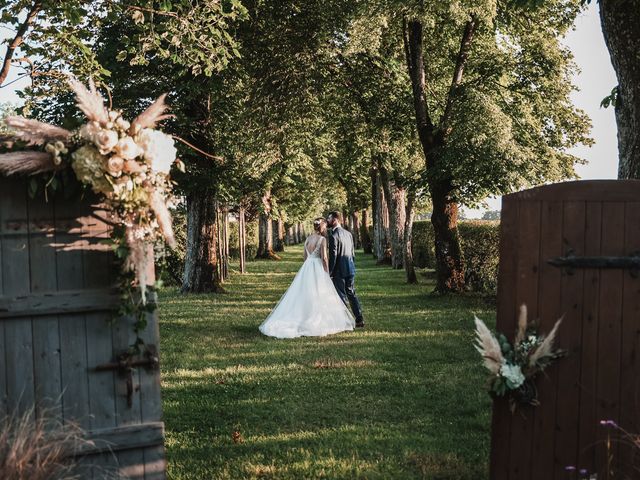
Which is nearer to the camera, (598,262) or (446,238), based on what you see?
(598,262)

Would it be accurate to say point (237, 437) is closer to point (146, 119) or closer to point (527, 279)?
point (527, 279)

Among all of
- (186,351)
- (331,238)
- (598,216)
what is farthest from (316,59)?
(598,216)

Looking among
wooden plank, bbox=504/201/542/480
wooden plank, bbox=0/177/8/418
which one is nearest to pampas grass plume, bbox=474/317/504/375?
wooden plank, bbox=504/201/542/480

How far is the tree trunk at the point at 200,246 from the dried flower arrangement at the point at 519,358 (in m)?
17.3

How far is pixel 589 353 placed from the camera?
5.12 metres

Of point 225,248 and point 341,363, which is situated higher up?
point 225,248

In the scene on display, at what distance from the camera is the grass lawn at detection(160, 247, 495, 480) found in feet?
20.3

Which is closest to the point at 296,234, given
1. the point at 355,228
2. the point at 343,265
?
the point at 355,228

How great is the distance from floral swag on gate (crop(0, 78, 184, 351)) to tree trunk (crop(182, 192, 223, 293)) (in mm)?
17079

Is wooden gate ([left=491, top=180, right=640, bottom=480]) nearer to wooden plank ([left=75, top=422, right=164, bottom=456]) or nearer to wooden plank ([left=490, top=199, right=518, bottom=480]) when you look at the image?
wooden plank ([left=490, top=199, right=518, bottom=480])

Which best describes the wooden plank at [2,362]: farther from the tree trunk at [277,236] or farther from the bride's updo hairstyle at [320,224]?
the tree trunk at [277,236]

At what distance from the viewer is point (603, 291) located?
5.08 m

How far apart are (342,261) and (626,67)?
7145mm

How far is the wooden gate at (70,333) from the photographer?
4.64m
